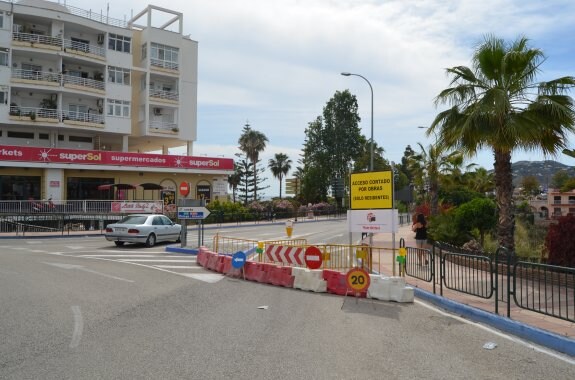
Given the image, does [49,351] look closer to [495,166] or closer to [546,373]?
[546,373]

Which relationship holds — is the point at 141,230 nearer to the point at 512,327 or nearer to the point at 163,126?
the point at 512,327

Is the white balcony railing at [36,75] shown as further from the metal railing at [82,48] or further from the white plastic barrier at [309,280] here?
the white plastic barrier at [309,280]

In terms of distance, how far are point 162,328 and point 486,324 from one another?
5.22 meters

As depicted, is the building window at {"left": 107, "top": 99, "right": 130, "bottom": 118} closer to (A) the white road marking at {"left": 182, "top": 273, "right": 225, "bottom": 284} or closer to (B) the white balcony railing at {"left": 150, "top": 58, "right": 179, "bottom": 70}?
(B) the white balcony railing at {"left": 150, "top": 58, "right": 179, "bottom": 70}

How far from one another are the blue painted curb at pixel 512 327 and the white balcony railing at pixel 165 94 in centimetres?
4388

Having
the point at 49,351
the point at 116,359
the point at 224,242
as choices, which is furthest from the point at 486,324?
the point at 224,242

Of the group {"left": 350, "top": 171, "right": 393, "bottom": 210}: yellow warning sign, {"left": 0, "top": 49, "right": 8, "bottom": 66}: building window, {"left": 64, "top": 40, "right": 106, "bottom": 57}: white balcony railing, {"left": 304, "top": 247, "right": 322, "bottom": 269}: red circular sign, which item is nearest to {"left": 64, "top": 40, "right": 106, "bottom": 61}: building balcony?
{"left": 64, "top": 40, "right": 106, "bottom": 57}: white balcony railing

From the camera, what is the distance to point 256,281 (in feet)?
42.2

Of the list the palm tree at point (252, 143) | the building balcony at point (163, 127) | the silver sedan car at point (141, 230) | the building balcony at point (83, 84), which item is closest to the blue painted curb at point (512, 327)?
the silver sedan car at point (141, 230)

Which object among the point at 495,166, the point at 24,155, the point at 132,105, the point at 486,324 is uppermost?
the point at 132,105

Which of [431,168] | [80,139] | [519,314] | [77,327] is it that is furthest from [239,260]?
[80,139]

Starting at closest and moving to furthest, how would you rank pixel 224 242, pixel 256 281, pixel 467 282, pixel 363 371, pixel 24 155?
pixel 363 371 → pixel 467 282 → pixel 256 281 → pixel 224 242 → pixel 24 155

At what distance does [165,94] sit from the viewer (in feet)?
166

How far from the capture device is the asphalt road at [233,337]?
5.64m
